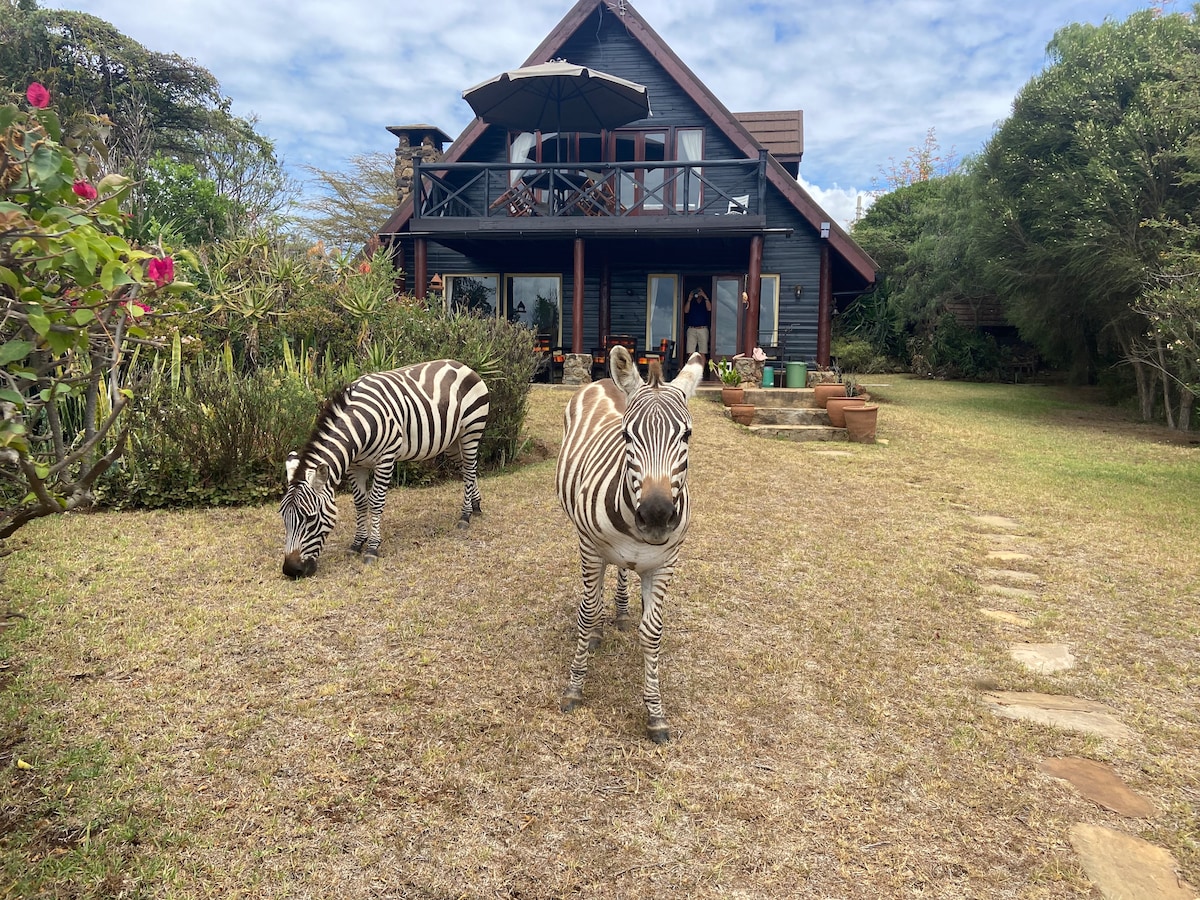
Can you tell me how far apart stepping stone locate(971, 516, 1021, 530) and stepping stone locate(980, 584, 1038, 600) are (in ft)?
6.05

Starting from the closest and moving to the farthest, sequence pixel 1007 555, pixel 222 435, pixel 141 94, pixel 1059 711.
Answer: pixel 1059 711 → pixel 1007 555 → pixel 222 435 → pixel 141 94

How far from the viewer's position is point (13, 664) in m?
3.67

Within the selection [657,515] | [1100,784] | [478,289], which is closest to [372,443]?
[657,515]

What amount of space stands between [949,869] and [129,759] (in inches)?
133

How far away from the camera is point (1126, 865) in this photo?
100.0 inches

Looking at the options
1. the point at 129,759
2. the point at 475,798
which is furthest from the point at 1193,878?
the point at 129,759

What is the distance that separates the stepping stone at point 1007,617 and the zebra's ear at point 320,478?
16.3 feet

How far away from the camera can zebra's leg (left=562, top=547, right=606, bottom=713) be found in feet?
11.4

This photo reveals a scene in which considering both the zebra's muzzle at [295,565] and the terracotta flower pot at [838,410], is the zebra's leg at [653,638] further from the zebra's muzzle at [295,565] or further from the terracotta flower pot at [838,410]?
the terracotta flower pot at [838,410]

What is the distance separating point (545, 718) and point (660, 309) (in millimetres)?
14920

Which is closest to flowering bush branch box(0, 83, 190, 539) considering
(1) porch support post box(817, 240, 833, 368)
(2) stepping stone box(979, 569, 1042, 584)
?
(2) stepping stone box(979, 569, 1042, 584)

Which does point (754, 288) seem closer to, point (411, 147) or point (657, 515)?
point (411, 147)

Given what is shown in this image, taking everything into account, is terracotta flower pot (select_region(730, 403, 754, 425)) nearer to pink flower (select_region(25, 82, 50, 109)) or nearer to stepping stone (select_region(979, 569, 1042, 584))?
stepping stone (select_region(979, 569, 1042, 584))

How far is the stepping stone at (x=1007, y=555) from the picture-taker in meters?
6.07
